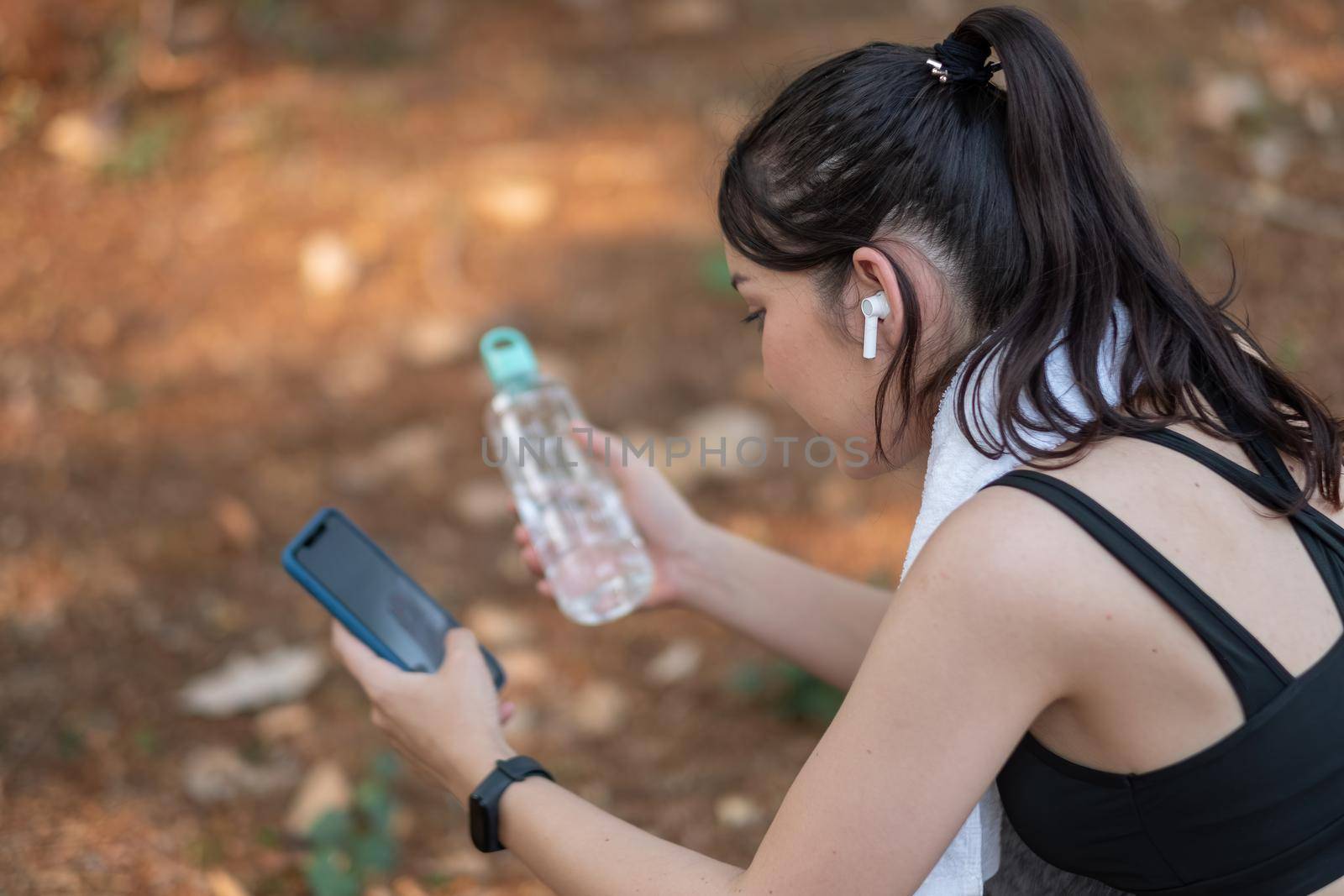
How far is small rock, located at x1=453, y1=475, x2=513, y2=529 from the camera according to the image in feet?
12.2

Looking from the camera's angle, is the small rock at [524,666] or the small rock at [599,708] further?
the small rock at [524,666]

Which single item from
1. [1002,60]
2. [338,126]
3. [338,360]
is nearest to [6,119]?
[338,126]

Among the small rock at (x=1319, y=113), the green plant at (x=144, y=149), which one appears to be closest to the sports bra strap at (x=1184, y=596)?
the small rock at (x=1319, y=113)

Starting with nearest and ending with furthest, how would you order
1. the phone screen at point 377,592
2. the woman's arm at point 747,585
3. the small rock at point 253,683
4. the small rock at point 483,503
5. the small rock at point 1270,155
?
the phone screen at point 377,592 → the woman's arm at point 747,585 → the small rock at point 253,683 → the small rock at point 483,503 → the small rock at point 1270,155

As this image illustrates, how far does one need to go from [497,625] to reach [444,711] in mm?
1465

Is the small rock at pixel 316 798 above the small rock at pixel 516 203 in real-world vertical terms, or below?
below

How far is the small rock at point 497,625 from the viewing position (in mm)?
3250

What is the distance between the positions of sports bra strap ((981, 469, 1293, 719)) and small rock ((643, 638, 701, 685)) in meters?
1.90

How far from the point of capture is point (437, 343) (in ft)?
14.0

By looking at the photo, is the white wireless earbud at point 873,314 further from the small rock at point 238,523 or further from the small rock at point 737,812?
the small rock at point 238,523

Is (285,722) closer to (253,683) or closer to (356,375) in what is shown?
(253,683)

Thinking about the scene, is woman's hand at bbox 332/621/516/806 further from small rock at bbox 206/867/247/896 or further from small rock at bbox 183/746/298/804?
small rock at bbox 183/746/298/804

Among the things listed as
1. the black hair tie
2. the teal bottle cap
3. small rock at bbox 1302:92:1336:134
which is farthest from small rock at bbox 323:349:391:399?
small rock at bbox 1302:92:1336:134

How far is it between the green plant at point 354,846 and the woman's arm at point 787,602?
0.82 meters
